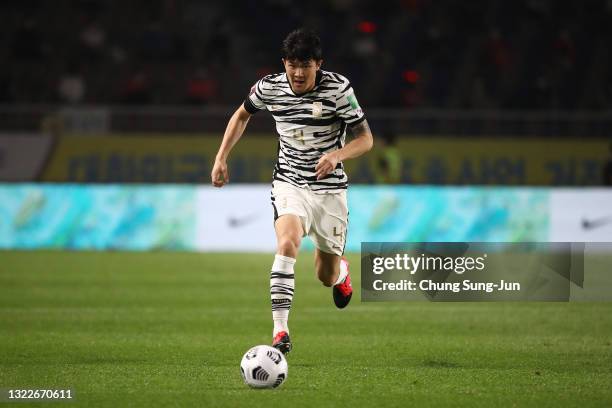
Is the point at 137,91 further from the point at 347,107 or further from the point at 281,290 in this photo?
the point at 281,290

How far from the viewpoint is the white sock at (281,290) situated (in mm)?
7012

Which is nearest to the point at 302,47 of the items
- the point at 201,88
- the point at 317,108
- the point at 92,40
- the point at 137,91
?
the point at 317,108

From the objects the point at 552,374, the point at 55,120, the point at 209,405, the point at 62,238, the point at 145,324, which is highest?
the point at 55,120

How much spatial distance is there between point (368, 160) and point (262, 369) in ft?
48.7

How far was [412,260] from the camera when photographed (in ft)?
28.6

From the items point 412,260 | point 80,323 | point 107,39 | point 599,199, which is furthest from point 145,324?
point 107,39

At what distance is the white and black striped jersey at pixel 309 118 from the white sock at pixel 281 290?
822 mm

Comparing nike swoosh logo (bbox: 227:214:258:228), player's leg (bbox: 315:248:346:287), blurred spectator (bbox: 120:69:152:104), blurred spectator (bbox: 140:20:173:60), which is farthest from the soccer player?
blurred spectator (bbox: 140:20:173:60)

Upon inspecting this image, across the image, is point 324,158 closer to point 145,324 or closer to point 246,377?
point 246,377

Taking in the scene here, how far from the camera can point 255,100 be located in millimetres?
7816

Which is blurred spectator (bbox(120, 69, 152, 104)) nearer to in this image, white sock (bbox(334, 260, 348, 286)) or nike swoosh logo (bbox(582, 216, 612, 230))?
nike swoosh logo (bbox(582, 216, 612, 230))

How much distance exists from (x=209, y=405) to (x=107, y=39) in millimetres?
18307

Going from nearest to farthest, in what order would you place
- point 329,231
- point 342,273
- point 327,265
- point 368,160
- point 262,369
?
point 262,369 → point 329,231 → point 327,265 → point 342,273 → point 368,160

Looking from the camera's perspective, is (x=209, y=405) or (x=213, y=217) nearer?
(x=209, y=405)
